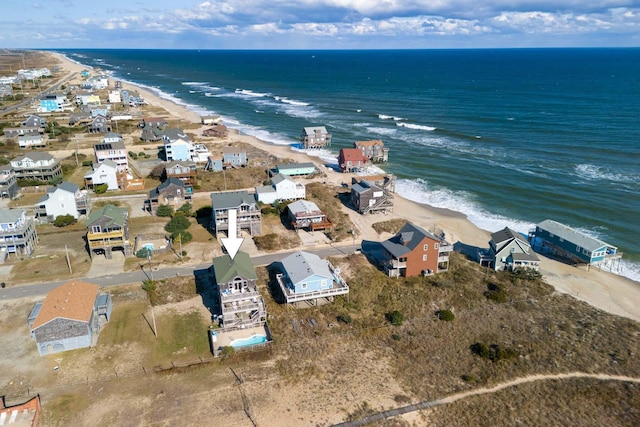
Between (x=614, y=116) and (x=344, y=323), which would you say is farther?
(x=614, y=116)

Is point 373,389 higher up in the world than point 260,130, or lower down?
lower down

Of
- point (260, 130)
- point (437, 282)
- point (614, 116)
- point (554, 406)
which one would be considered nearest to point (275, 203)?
point (437, 282)

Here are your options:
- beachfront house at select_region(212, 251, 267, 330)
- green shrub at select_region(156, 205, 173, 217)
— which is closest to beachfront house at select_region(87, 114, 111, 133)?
green shrub at select_region(156, 205, 173, 217)

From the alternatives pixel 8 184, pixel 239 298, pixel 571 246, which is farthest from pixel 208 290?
pixel 8 184

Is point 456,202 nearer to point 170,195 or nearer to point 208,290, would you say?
point 208,290

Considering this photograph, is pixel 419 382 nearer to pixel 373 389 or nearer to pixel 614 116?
pixel 373 389

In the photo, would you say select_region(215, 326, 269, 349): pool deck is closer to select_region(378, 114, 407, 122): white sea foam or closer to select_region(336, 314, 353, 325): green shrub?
select_region(336, 314, 353, 325): green shrub
